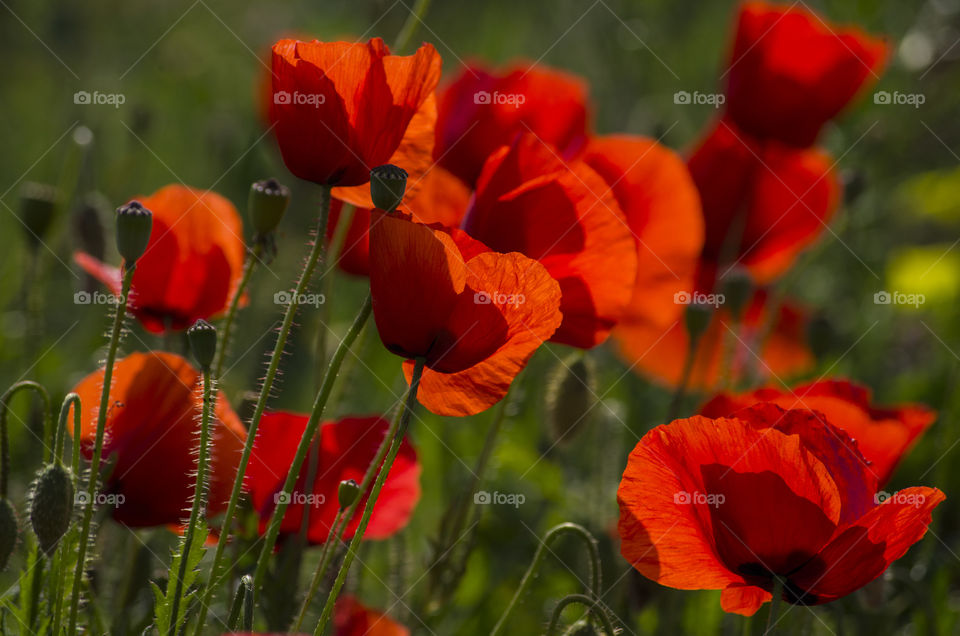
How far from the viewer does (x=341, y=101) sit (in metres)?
0.90

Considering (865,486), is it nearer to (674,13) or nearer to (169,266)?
(169,266)

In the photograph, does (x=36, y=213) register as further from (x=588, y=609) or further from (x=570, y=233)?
(x=588, y=609)

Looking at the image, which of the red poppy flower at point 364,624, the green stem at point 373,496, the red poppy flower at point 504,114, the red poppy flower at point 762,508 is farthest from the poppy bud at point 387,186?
the red poppy flower at point 504,114

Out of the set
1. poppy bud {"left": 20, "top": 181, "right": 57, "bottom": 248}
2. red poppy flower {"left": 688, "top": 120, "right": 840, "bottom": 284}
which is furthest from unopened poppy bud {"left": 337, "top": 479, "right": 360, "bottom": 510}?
red poppy flower {"left": 688, "top": 120, "right": 840, "bottom": 284}

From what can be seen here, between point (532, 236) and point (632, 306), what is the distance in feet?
1.96

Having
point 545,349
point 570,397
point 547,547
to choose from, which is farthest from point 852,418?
point 545,349

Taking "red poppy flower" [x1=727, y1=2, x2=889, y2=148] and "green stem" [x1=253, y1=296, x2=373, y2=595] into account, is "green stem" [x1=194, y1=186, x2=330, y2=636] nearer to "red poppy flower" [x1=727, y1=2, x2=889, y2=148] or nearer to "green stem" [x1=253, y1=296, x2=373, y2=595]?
"green stem" [x1=253, y1=296, x2=373, y2=595]

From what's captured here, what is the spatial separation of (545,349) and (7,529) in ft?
3.30

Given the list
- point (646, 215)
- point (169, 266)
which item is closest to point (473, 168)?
point (646, 215)

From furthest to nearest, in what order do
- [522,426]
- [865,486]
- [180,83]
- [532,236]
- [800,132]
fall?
[180,83]
[522,426]
[800,132]
[532,236]
[865,486]

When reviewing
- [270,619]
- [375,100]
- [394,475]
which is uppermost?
[375,100]

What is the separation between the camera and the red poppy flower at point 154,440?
3.38 feet

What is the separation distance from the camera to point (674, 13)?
340 centimetres

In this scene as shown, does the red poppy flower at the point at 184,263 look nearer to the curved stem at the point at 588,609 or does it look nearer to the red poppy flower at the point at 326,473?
the red poppy flower at the point at 326,473
